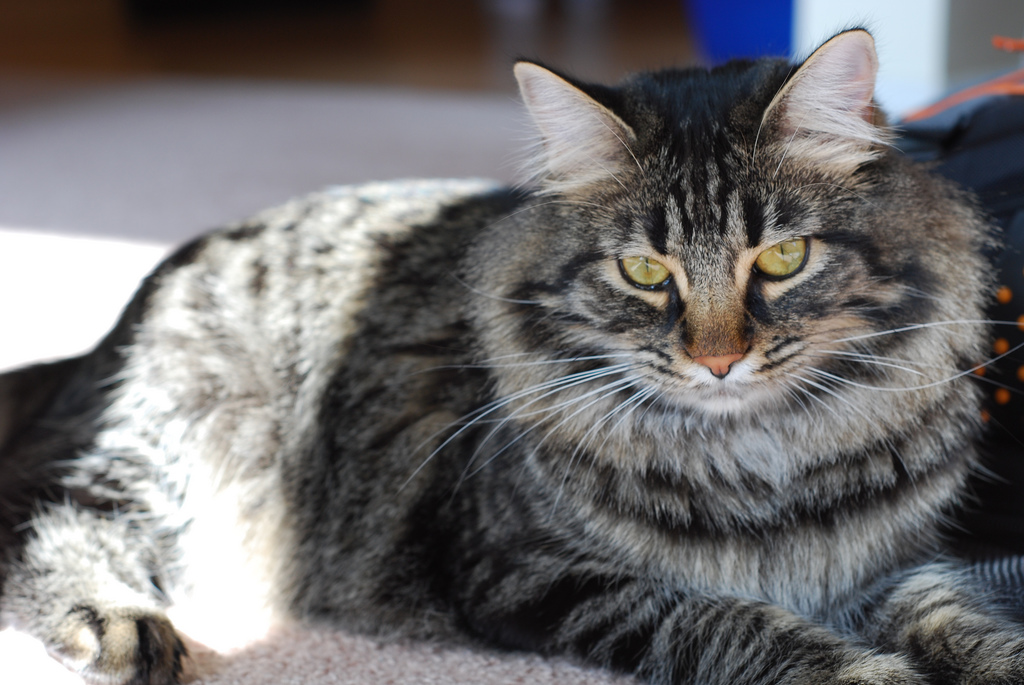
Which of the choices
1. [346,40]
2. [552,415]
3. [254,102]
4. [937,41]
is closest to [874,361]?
[552,415]

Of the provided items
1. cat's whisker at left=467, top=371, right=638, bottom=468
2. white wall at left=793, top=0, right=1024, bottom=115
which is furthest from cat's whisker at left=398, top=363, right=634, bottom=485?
white wall at left=793, top=0, right=1024, bottom=115

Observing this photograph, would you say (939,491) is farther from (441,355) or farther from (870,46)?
(441,355)

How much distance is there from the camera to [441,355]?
52.6 inches

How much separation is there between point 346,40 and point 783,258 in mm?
5399

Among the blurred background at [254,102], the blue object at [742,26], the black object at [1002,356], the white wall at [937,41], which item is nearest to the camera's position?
the black object at [1002,356]

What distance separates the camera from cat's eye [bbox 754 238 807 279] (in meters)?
1.02

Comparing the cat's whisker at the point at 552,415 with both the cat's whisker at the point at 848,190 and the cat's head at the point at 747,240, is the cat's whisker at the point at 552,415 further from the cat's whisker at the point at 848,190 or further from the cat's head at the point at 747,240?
the cat's whisker at the point at 848,190

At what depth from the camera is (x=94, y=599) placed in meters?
1.22

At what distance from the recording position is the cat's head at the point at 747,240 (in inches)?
39.9

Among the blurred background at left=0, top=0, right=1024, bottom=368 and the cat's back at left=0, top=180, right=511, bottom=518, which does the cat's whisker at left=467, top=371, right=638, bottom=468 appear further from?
the blurred background at left=0, top=0, right=1024, bottom=368

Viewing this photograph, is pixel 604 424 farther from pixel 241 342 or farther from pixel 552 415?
pixel 241 342

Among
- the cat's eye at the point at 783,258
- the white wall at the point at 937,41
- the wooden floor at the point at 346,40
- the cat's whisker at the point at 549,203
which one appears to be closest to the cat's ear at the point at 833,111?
the cat's eye at the point at 783,258

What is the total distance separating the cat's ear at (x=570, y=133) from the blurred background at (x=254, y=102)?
3.5 inches

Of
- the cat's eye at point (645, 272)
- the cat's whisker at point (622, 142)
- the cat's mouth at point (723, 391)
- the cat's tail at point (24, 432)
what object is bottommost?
the cat's tail at point (24, 432)
